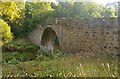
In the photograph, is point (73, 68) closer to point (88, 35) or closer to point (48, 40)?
point (88, 35)

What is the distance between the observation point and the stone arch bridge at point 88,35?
12016 mm

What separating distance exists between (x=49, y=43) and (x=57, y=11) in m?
8.38

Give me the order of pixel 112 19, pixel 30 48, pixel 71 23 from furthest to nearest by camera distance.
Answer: pixel 30 48 → pixel 71 23 → pixel 112 19

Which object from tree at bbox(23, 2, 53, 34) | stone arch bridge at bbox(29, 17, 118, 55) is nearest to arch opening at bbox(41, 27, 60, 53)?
tree at bbox(23, 2, 53, 34)

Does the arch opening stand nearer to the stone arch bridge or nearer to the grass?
the stone arch bridge

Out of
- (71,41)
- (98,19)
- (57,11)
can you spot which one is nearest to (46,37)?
(57,11)

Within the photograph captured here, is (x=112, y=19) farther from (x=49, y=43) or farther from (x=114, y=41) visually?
(x=49, y=43)

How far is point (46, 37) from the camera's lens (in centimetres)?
2570

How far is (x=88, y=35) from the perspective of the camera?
13.8 meters

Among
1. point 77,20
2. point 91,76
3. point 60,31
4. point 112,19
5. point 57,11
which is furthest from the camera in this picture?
point 57,11

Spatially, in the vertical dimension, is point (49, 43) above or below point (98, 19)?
below

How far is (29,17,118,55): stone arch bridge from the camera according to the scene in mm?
12016

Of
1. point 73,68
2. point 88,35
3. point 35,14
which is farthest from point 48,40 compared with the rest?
point 73,68

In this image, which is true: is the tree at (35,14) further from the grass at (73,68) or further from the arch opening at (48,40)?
the grass at (73,68)
